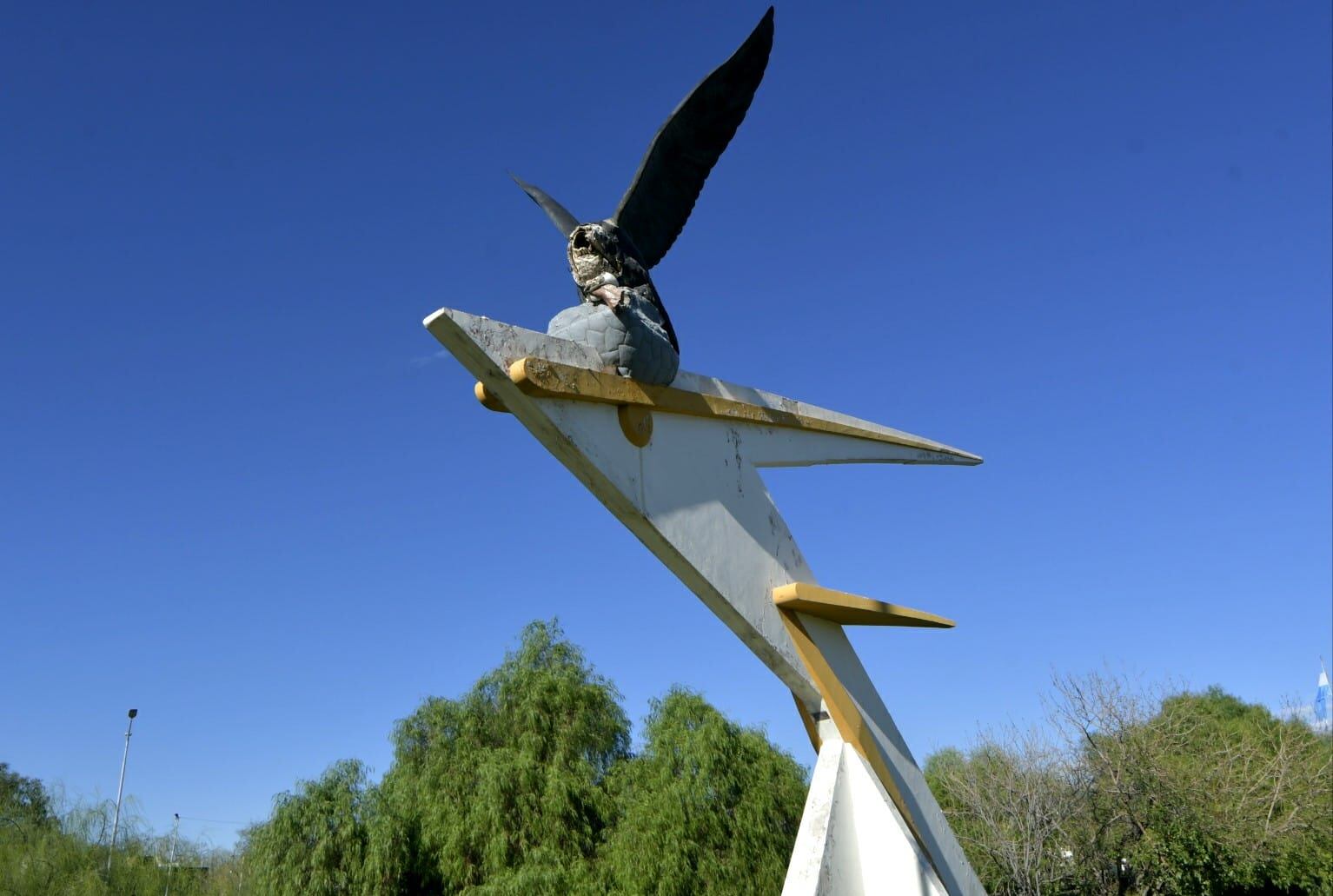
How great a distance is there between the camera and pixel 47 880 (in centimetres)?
1586

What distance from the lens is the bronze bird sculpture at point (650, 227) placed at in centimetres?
536

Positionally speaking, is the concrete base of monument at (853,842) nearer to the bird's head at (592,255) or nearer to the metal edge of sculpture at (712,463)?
the metal edge of sculpture at (712,463)

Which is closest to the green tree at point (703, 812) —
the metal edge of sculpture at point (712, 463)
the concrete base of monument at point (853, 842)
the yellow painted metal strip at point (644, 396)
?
the metal edge of sculpture at point (712, 463)

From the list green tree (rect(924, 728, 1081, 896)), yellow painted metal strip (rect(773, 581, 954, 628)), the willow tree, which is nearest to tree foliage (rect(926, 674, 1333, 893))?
green tree (rect(924, 728, 1081, 896))

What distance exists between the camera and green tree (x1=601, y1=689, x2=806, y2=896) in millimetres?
15727

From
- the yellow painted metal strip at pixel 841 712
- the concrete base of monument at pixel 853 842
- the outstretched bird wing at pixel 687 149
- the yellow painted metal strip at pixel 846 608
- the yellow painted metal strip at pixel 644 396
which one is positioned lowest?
the concrete base of monument at pixel 853 842

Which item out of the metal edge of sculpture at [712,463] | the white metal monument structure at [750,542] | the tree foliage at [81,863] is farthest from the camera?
the tree foliage at [81,863]

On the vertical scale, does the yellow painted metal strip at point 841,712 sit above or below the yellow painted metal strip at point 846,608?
below

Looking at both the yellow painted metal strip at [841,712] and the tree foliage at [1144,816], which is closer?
the yellow painted metal strip at [841,712]

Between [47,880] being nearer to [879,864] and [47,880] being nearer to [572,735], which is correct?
[572,735]

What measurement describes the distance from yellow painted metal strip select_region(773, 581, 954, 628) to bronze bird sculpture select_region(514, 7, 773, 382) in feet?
4.69

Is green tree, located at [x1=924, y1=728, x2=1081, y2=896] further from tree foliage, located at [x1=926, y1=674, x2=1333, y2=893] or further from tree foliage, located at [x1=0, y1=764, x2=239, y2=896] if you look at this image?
tree foliage, located at [x1=0, y1=764, x2=239, y2=896]

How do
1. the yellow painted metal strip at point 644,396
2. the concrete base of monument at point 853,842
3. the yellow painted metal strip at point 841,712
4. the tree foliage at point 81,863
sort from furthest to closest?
the tree foliage at point 81,863 < the yellow painted metal strip at point 841,712 < the concrete base of monument at point 853,842 < the yellow painted metal strip at point 644,396

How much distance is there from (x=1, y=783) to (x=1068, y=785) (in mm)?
32498
